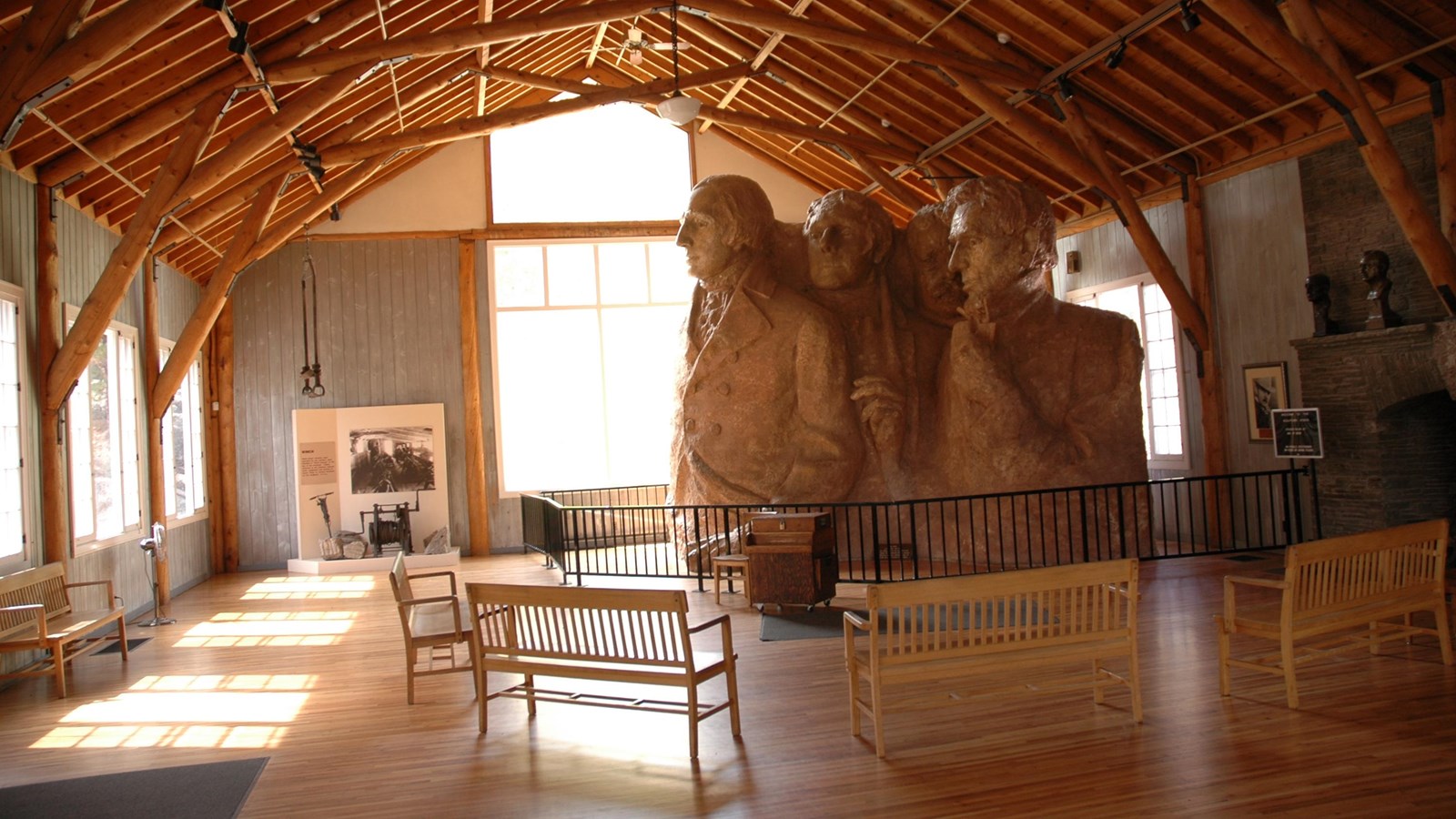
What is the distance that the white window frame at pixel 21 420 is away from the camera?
8.05 m

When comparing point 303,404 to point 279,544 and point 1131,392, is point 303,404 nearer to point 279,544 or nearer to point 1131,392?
point 279,544

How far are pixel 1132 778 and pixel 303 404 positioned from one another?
13200 millimetres

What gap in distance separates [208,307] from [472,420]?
459cm

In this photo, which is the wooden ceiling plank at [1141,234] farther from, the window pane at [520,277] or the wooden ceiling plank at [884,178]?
the window pane at [520,277]

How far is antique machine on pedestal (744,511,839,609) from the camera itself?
7.87 m

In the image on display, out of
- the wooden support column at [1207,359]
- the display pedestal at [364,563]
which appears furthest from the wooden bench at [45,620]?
the wooden support column at [1207,359]

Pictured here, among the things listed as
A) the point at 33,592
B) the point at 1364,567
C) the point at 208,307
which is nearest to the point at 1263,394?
the point at 1364,567

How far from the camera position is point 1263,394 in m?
11.2

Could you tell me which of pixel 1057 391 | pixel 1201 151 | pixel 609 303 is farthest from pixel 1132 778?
pixel 609 303

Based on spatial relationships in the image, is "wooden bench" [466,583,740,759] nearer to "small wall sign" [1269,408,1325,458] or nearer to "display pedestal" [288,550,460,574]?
"small wall sign" [1269,408,1325,458]

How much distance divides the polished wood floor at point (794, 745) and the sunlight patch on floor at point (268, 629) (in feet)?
4.43

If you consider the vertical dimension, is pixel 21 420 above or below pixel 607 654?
above

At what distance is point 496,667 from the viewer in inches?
208

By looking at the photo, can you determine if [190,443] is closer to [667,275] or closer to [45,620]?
[667,275]
